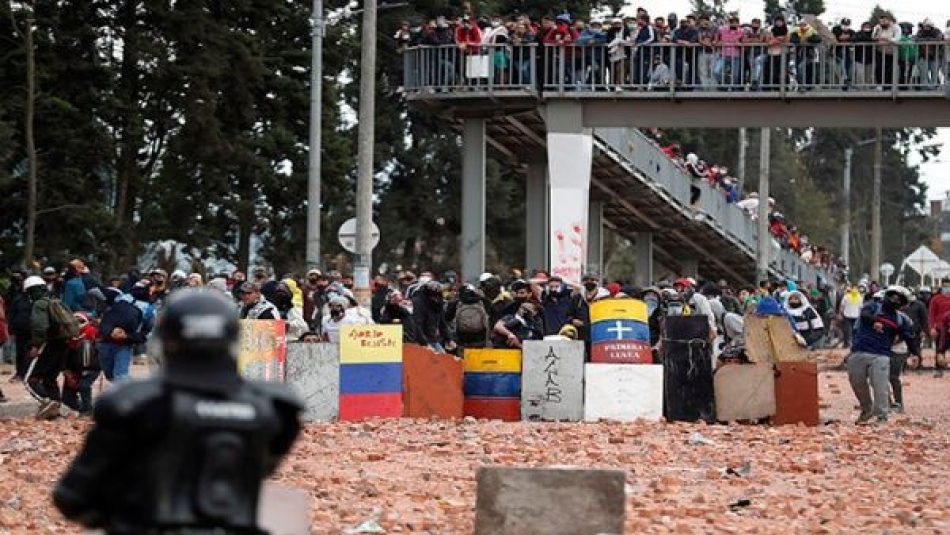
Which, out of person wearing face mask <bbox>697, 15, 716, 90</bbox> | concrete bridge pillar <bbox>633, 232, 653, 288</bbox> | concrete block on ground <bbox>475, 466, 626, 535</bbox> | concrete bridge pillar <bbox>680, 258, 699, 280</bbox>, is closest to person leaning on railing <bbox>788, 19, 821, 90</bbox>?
person wearing face mask <bbox>697, 15, 716, 90</bbox>

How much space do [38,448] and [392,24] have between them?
43.3 metres

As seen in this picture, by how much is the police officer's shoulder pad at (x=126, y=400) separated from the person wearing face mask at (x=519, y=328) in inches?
724

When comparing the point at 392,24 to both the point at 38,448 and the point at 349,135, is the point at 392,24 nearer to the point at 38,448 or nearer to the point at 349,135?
the point at 349,135

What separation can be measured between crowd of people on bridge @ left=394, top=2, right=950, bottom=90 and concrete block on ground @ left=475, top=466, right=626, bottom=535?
88.3 ft

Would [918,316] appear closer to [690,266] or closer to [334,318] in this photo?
[690,266]

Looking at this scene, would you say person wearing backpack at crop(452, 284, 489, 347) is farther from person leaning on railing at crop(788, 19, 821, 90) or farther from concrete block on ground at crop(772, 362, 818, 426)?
person leaning on railing at crop(788, 19, 821, 90)

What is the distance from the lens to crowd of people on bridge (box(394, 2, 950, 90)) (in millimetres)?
39969

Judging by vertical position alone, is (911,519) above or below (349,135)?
below

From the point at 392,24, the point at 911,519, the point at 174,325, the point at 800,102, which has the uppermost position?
the point at 392,24

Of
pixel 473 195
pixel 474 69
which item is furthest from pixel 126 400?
pixel 473 195

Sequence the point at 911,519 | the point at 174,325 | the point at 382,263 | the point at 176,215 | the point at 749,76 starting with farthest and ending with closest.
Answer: the point at 382,263 < the point at 176,215 < the point at 749,76 < the point at 911,519 < the point at 174,325

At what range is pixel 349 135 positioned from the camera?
206ft

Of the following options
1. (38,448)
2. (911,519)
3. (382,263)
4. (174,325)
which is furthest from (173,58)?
(174,325)

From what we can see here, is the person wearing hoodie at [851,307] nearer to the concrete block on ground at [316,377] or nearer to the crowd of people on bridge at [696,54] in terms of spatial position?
the crowd of people on bridge at [696,54]
